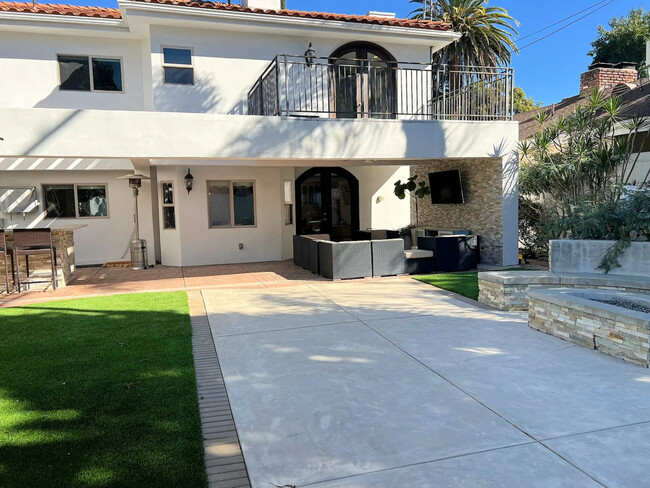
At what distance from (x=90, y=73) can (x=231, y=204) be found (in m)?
4.94

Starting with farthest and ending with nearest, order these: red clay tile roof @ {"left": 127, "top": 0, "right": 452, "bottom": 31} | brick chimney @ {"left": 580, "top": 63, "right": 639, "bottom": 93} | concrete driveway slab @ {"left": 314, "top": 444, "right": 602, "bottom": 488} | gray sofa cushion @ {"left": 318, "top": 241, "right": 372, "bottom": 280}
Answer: brick chimney @ {"left": 580, "top": 63, "right": 639, "bottom": 93}
red clay tile roof @ {"left": 127, "top": 0, "right": 452, "bottom": 31}
gray sofa cushion @ {"left": 318, "top": 241, "right": 372, "bottom": 280}
concrete driveway slab @ {"left": 314, "top": 444, "right": 602, "bottom": 488}

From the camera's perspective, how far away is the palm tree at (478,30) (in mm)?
20250

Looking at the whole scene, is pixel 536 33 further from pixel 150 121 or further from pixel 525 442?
pixel 525 442

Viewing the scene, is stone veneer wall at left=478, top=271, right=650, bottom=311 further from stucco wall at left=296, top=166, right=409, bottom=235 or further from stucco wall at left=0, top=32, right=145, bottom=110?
stucco wall at left=0, top=32, right=145, bottom=110

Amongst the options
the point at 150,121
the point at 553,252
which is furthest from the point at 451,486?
the point at 150,121

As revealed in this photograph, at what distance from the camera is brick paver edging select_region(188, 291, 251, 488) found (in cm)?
307

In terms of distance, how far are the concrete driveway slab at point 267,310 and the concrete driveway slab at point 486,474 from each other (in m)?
3.73

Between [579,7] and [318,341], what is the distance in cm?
2461

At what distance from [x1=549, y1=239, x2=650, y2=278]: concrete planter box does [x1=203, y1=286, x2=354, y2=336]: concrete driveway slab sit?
4.10m

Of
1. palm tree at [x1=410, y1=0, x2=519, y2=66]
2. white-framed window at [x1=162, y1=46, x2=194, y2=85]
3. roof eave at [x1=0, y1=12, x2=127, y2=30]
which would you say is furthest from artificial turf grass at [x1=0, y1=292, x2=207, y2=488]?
palm tree at [x1=410, y1=0, x2=519, y2=66]

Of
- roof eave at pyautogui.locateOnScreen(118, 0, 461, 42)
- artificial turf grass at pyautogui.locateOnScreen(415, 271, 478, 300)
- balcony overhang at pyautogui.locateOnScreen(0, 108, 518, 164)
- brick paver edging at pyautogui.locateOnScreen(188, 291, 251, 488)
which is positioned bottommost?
brick paver edging at pyautogui.locateOnScreen(188, 291, 251, 488)

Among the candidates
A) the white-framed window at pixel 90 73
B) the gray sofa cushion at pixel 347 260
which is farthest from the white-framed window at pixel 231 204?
the gray sofa cushion at pixel 347 260

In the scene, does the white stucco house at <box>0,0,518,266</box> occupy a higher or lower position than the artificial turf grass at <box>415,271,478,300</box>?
higher

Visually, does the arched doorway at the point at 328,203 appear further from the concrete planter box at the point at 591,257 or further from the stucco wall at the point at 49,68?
the concrete planter box at the point at 591,257
